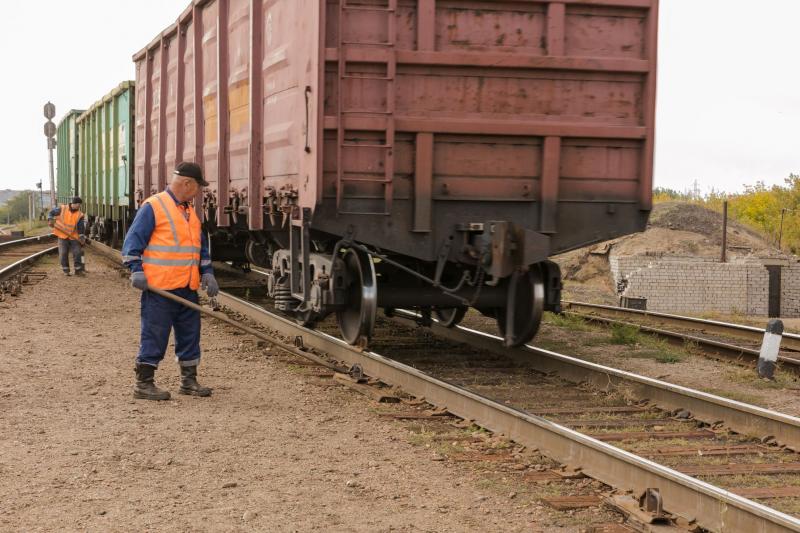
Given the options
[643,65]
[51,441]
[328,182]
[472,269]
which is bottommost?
[51,441]

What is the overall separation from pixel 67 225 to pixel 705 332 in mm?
11210

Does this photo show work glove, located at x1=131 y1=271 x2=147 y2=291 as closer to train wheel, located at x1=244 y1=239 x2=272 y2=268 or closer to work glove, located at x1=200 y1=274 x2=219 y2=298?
work glove, located at x1=200 y1=274 x2=219 y2=298

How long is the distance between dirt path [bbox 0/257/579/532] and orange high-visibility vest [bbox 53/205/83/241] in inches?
352

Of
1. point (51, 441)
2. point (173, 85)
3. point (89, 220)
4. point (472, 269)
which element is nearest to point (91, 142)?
point (89, 220)

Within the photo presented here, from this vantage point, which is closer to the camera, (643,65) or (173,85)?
(643,65)

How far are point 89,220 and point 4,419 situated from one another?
2212cm

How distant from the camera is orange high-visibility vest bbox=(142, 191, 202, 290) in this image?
7.00 metres

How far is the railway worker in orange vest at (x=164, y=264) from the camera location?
6965 millimetres

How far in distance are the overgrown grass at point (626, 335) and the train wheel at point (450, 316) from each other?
167cm

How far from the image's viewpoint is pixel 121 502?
15.3 ft

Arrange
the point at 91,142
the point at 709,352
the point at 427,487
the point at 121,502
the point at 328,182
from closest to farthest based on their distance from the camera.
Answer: the point at 121,502, the point at 427,487, the point at 328,182, the point at 709,352, the point at 91,142

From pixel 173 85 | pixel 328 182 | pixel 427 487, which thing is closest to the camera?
pixel 427 487

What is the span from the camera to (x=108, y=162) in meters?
21.2

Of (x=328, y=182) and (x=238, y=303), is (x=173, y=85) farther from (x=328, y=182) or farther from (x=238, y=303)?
(x=328, y=182)
